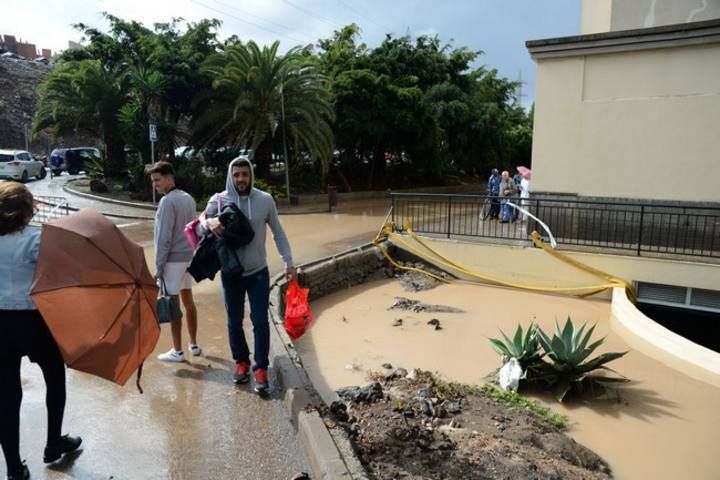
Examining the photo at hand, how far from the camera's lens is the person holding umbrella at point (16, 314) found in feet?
10.00

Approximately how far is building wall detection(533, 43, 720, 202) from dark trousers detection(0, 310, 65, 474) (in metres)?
11.2

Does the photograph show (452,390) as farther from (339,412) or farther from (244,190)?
(244,190)

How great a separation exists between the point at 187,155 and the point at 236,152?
2.15 meters

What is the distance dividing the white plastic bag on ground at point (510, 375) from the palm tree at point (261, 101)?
1500 cm

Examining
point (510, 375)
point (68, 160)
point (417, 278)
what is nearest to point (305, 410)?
point (510, 375)

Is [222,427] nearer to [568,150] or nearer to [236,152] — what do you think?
[568,150]

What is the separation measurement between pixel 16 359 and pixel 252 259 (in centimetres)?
185

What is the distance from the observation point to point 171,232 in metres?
5.04

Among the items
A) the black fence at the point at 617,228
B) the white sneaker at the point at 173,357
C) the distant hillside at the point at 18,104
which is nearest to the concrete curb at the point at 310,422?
the white sneaker at the point at 173,357

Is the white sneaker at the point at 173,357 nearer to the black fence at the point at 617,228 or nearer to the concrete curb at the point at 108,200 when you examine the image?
the black fence at the point at 617,228

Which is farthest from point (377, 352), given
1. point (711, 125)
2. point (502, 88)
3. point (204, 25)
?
point (502, 88)

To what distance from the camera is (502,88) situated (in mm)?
38719

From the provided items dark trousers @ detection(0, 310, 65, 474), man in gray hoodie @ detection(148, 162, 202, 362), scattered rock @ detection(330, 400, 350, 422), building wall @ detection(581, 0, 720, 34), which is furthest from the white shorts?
building wall @ detection(581, 0, 720, 34)

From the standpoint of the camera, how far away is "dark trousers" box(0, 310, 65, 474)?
10.0 ft
